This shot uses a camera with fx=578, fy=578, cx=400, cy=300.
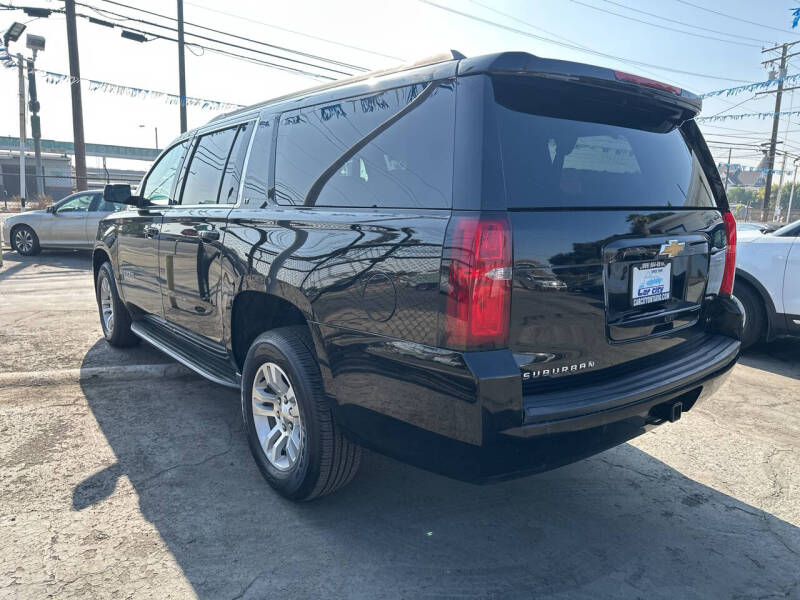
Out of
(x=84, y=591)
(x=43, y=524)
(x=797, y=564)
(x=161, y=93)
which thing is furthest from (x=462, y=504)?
(x=161, y=93)

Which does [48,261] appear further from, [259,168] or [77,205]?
[259,168]

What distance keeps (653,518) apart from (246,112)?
10.5ft

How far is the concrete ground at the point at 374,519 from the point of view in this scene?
91.5 inches

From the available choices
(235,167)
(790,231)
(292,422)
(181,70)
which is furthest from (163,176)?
Answer: (181,70)

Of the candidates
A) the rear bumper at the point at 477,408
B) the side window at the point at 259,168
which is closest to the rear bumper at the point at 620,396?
the rear bumper at the point at 477,408

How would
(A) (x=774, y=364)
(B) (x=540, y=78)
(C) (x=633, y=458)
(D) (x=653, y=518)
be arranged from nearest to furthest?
(B) (x=540, y=78), (D) (x=653, y=518), (C) (x=633, y=458), (A) (x=774, y=364)

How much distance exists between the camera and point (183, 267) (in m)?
3.80

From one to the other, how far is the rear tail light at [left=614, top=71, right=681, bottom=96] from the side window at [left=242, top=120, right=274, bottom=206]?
178cm

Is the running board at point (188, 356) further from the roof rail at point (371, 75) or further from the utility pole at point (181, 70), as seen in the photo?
the utility pole at point (181, 70)

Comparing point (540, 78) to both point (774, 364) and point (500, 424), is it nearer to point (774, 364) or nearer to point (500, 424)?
point (500, 424)

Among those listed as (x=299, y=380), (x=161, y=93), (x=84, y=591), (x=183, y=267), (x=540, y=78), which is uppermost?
(x=161, y=93)

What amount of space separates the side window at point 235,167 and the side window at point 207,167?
3.1 inches

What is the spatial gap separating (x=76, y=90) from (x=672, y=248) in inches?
840

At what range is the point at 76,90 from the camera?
19.0 m
